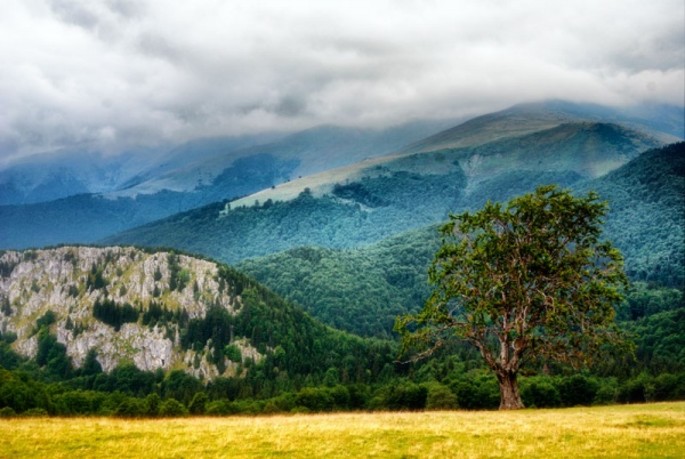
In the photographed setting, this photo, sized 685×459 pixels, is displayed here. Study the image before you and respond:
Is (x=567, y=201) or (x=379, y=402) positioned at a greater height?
(x=567, y=201)

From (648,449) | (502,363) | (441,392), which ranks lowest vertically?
(441,392)

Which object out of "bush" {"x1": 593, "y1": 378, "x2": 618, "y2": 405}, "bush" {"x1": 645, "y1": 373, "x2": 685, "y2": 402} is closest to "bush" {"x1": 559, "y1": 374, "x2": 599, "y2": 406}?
"bush" {"x1": 593, "y1": 378, "x2": 618, "y2": 405}

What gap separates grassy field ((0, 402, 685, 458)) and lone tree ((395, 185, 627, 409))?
764 inches

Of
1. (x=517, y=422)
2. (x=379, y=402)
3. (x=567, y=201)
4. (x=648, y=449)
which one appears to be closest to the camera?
(x=648, y=449)

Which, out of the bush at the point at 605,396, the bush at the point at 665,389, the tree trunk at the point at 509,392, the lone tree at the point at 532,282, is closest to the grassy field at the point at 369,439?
the lone tree at the point at 532,282

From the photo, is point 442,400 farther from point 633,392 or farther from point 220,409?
point 633,392

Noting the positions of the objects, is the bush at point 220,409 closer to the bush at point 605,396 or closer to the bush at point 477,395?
the bush at point 477,395

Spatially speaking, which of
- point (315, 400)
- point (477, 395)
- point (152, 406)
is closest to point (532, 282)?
point (477, 395)

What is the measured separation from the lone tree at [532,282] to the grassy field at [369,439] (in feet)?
63.7

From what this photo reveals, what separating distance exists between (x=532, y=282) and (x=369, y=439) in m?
36.2

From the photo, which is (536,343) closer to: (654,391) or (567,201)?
(567,201)

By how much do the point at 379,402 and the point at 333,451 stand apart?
11069 centimetres

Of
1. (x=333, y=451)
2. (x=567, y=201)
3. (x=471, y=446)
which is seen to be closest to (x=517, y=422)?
(x=471, y=446)

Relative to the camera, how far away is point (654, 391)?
124 m
